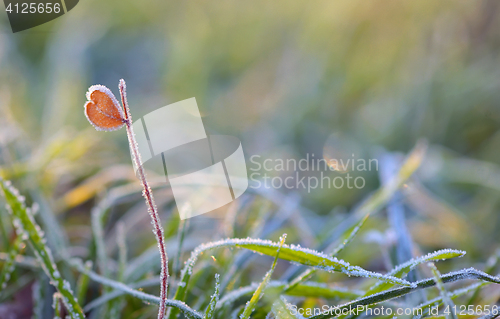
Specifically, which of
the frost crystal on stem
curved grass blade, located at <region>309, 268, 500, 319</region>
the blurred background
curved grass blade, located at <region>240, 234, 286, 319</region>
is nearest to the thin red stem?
the frost crystal on stem

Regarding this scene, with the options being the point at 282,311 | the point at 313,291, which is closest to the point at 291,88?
the point at 313,291

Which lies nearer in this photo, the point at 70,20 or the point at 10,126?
the point at 10,126

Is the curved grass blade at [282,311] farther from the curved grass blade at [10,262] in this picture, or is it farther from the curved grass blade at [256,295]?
the curved grass blade at [10,262]

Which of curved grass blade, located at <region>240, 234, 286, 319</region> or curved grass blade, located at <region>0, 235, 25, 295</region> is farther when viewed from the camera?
curved grass blade, located at <region>0, 235, 25, 295</region>

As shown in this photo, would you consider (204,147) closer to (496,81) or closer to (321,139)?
(321,139)

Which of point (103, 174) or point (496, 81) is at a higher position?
point (496, 81)

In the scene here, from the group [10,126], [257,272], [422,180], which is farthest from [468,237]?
[10,126]

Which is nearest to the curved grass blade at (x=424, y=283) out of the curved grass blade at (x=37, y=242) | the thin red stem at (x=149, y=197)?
the thin red stem at (x=149, y=197)

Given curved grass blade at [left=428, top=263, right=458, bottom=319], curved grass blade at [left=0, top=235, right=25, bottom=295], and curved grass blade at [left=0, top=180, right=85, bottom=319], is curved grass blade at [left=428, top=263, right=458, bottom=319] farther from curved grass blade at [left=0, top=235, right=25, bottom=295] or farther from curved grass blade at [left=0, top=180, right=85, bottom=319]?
curved grass blade at [left=0, top=235, right=25, bottom=295]
